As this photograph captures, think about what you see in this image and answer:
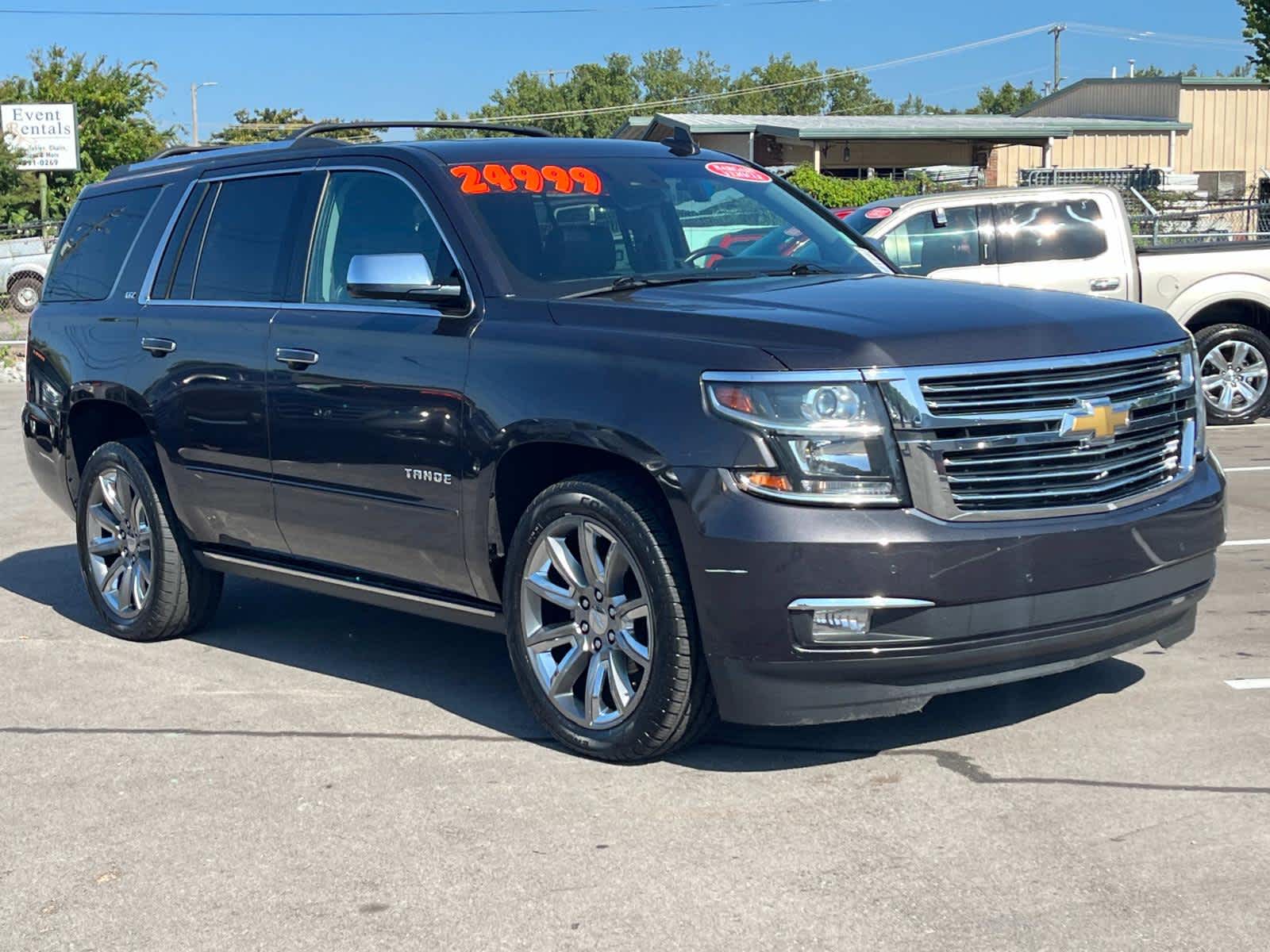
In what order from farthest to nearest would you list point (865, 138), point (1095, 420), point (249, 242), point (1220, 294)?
point (865, 138), point (1220, 294), point (249, 242), point (1095, 420)

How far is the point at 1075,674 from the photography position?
5.86 meters

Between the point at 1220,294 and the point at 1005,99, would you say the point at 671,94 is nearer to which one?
the point at 1005,99

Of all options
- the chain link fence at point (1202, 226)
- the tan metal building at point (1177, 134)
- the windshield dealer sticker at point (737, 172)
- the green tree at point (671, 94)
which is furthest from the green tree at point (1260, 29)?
the green tree at point (671, 94)

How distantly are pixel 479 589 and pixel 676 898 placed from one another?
1723mm

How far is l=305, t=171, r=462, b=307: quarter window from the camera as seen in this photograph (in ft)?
18.9

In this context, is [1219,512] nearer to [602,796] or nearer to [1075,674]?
[1075,674]

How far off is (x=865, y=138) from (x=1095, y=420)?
4027 cm

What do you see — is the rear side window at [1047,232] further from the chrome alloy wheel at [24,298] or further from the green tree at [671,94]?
the green tree at [671,94]

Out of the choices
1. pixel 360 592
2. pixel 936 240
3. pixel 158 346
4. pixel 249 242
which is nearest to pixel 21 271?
pixel 936 240

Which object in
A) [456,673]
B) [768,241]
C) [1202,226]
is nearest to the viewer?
[768,241]

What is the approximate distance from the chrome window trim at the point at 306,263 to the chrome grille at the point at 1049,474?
5.69 ft

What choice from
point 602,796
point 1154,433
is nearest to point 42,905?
point 602,796

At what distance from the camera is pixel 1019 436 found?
4.59 m

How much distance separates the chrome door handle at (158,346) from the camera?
6.64 metres
